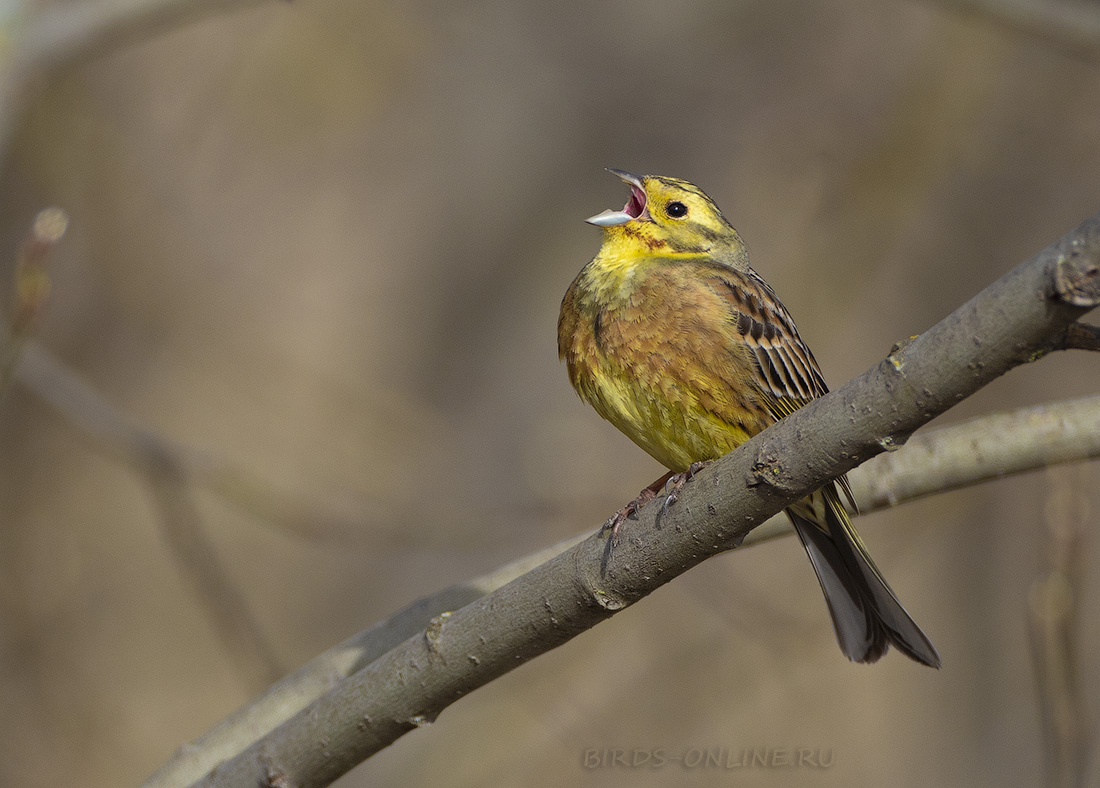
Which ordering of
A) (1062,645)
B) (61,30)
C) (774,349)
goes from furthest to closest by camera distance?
(61,30) → (774,349) → (1062,645)

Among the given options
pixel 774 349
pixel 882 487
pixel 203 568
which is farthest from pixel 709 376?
pixel 203 568

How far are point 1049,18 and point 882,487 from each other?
2525mm

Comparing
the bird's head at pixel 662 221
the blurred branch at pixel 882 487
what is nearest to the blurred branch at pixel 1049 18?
the bird's head at pixel 662 221

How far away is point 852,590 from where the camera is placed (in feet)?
13.2

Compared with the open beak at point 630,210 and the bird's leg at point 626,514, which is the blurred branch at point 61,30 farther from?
the bird's leg at point 626,514

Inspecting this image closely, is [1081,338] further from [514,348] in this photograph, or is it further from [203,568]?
[514,348]

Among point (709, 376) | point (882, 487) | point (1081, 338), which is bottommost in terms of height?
point (1081, 338)

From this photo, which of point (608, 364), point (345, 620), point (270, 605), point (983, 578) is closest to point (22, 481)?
point (270, 605)

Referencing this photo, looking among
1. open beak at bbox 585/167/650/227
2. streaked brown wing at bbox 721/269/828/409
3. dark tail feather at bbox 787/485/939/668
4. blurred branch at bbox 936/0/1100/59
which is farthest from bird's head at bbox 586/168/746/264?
blurred branch at bbox 936/0/1100/59

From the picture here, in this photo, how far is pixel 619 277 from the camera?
408 cm

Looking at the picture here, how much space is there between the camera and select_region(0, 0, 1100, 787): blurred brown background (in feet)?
24.4

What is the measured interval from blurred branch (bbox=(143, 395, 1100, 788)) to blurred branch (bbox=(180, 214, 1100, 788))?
458 mm

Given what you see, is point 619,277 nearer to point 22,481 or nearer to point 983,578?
point 983,578

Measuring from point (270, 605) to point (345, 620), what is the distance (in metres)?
1.05
